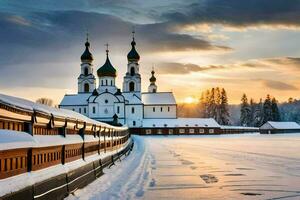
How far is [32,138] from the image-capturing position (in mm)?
9586

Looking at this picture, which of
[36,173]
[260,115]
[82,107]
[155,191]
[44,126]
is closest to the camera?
[36,173]

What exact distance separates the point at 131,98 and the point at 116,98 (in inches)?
332

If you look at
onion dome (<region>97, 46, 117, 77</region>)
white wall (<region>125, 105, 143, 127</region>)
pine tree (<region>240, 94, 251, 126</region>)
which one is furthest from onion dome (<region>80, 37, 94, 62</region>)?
pine tree (<region>240, 94, 251, 126</region>)

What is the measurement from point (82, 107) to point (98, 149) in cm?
11495

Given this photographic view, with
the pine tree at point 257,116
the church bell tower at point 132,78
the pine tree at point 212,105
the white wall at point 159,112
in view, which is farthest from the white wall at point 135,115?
the pine tree at point 257,116

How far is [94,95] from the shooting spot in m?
128

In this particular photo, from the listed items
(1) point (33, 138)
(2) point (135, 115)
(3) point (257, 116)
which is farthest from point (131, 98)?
(1) point (33, 138)

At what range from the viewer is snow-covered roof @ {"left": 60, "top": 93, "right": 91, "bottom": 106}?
136 meters

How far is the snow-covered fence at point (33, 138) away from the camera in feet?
26.8

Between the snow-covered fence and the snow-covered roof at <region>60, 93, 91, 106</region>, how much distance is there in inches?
4742

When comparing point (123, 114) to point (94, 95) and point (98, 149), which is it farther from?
point (98, 149)

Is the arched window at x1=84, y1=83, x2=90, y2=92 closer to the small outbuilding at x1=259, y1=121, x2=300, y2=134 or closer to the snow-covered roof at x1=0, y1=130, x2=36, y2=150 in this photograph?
the small outbuilding at x1=259, y1=121, x2=300, y2=134

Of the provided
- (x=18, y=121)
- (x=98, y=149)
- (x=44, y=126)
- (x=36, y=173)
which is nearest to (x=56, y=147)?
(x=44, y=126)

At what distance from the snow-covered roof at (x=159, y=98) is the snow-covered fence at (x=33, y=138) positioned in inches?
5017
